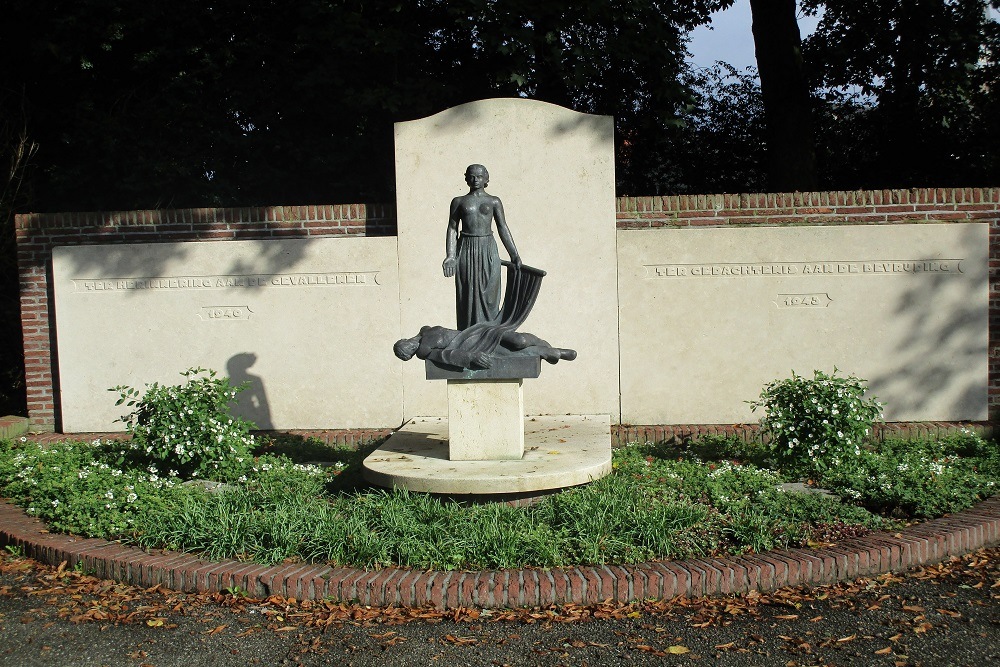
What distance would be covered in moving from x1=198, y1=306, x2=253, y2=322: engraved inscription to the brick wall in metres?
0.68

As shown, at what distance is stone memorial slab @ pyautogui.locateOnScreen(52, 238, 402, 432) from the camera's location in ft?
27.5

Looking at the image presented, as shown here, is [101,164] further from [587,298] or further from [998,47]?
[998,47]

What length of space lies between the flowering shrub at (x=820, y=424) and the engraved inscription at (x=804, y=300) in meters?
1.65

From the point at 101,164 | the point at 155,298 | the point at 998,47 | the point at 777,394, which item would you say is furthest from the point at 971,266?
the point at 101,164

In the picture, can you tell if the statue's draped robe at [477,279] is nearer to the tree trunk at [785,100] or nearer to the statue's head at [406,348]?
the statue's head at [406,348]

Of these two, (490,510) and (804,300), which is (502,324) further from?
(804,300)

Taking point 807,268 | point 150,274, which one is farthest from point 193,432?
→ point 807,268

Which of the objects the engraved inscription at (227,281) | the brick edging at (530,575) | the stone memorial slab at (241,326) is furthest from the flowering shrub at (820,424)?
the engraved inscription at (227,281)

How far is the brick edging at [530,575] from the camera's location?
14.6 feet

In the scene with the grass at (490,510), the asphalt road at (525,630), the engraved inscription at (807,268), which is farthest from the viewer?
the engraved inscription at (807,268)

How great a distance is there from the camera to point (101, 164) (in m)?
12.0

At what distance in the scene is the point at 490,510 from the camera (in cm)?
538

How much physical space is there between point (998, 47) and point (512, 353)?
31.6 ft

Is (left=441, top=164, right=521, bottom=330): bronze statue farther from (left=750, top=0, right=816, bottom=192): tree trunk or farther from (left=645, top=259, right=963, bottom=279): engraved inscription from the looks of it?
(left=750, top=0, right=816, bottom=192): tree trunk
